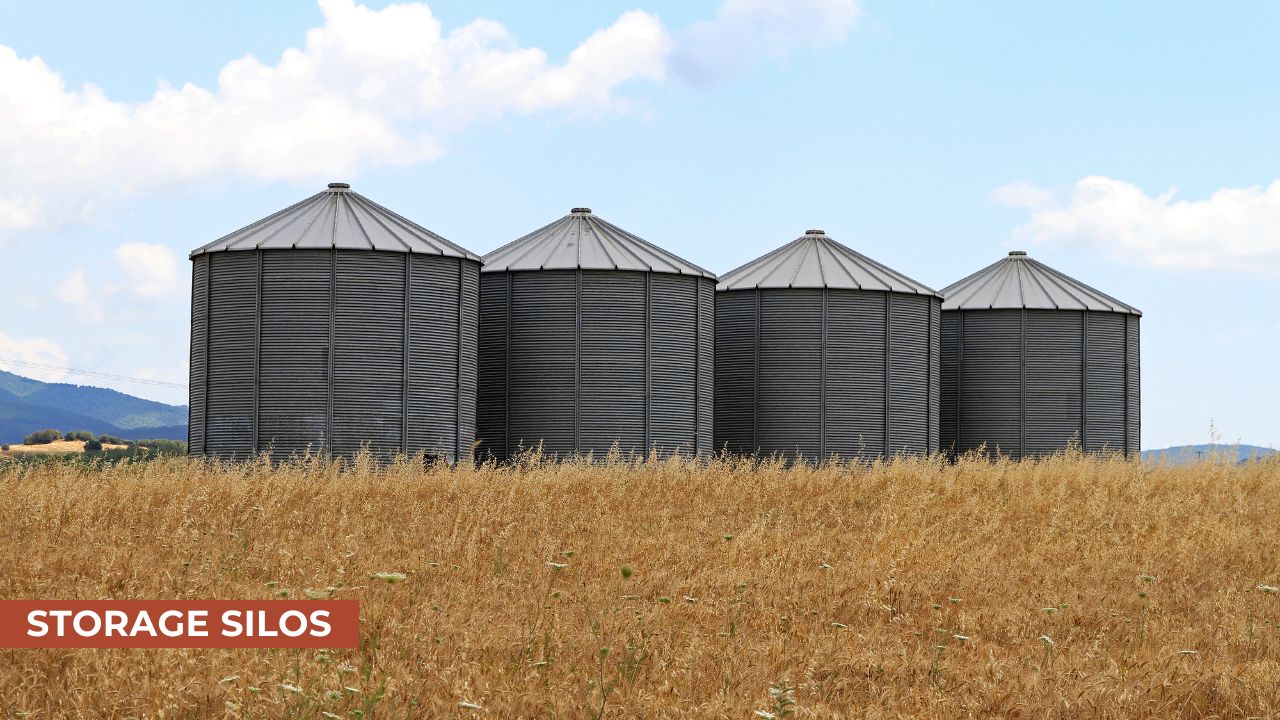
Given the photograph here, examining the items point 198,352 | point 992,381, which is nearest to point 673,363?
point 198,352

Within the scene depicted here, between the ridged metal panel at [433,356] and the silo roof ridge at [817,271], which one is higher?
the silo roof ridge at [817,271]

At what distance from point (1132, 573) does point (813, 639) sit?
4.84 m

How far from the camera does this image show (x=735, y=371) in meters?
31.3

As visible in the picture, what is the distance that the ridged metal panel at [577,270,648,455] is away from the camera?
27.4 m

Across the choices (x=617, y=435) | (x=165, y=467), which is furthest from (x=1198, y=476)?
(x=165, y=467)

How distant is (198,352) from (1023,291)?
71.1 ft

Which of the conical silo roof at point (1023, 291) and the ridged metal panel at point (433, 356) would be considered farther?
the conical silo roof at point (1023, 291)

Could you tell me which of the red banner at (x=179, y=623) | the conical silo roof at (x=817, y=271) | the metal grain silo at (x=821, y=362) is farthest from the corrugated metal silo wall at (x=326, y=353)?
the red banner at (x=179, y=623)

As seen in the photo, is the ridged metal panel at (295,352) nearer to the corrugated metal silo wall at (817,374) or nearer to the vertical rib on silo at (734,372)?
the vertical rib on silo at (734,372)

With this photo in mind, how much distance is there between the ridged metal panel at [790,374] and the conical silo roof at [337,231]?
7749 mm

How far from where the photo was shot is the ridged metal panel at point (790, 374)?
3048 centimetres

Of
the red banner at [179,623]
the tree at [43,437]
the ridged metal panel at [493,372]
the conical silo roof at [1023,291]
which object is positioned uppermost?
the conical silo roof at [1023,291]

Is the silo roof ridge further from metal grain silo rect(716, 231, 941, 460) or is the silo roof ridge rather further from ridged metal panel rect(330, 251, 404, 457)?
ridged metal panel rect(330, 251, 404, 457)

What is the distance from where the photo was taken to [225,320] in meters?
25.6
